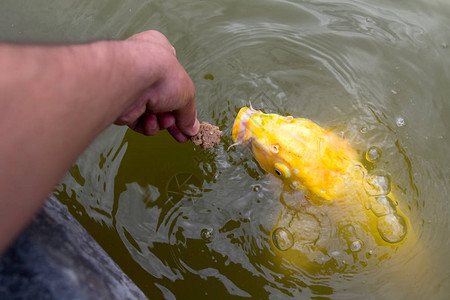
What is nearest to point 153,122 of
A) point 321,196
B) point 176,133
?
point 176,133

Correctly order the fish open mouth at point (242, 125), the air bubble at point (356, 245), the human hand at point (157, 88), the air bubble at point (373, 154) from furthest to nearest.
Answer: the air bubble at point (373, 154) < the air bubble at point (356, 245) < the fish open mouth at point (242, 125) < the human hand at point (157, 88)

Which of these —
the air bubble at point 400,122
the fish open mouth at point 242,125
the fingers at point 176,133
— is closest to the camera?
the fingers at point 176,133

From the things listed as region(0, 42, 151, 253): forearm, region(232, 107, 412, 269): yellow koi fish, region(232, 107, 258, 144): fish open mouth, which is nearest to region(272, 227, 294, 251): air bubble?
region(232, 107, 412, 269): yellow koi fish

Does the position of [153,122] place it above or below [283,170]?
above

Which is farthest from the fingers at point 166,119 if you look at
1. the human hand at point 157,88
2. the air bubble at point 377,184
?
the air bubble at point 377,184

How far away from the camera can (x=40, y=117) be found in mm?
1253

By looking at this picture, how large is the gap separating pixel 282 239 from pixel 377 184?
894 millimetres

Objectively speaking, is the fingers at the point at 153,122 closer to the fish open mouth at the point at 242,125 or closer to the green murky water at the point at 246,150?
the fish open mouth at the point at 242,125

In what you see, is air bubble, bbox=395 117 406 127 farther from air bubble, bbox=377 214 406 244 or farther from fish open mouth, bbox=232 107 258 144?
fish open mouth, bbox=232 107 258 144

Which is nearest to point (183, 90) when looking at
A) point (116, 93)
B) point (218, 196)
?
point (116, 93)

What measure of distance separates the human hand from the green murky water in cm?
115

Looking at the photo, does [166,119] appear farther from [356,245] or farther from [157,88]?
[356,245]

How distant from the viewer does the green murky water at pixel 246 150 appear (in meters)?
3.14

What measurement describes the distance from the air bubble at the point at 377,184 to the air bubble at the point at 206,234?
51.0 inches
